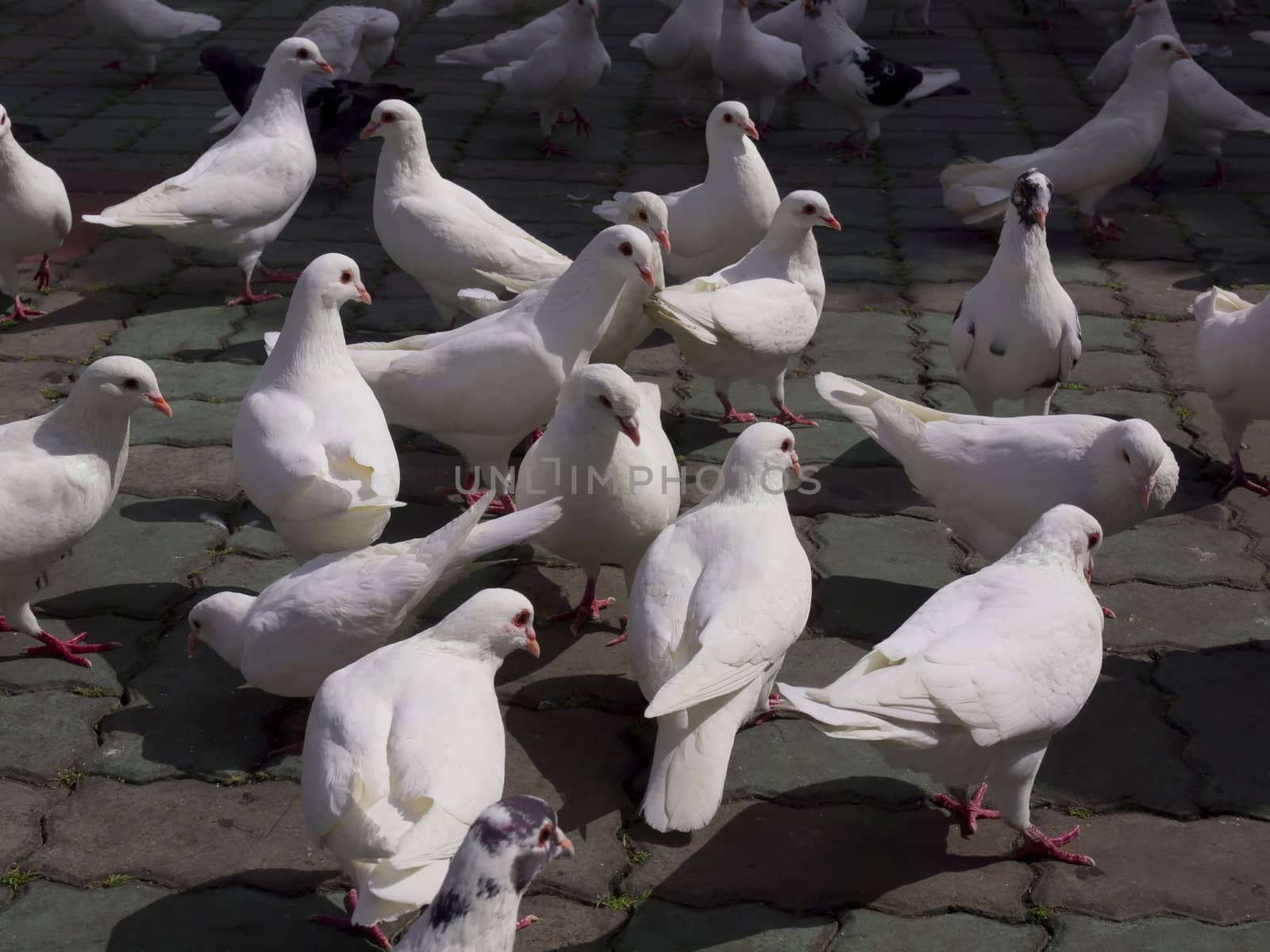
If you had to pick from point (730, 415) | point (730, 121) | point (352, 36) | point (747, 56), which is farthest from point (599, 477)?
point (352, 36)

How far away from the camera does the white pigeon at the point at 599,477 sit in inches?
152

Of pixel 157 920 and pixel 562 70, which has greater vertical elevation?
pixel 157 920

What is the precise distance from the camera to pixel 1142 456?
12.6 ft

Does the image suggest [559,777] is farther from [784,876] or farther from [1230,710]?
[1230,710]

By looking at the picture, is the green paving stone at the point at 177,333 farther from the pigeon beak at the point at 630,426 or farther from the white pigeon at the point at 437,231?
the pigeon beak at the point at 630,426

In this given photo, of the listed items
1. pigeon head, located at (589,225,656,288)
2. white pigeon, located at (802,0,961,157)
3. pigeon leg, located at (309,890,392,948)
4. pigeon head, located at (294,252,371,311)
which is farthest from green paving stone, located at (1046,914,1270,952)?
white pigeon, located at (802,0,961,157)

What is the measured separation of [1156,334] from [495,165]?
3986 millimetres

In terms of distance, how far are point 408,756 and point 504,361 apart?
1.95m

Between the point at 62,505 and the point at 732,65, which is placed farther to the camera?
the point at 732,65

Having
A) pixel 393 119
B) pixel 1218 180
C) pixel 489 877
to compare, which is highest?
pixel 489 877

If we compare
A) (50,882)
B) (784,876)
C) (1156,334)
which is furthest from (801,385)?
(50,882)

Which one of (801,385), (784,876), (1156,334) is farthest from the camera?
(1156,334)

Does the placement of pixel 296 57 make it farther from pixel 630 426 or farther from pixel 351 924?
pixel 351 924

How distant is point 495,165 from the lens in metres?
8.07
